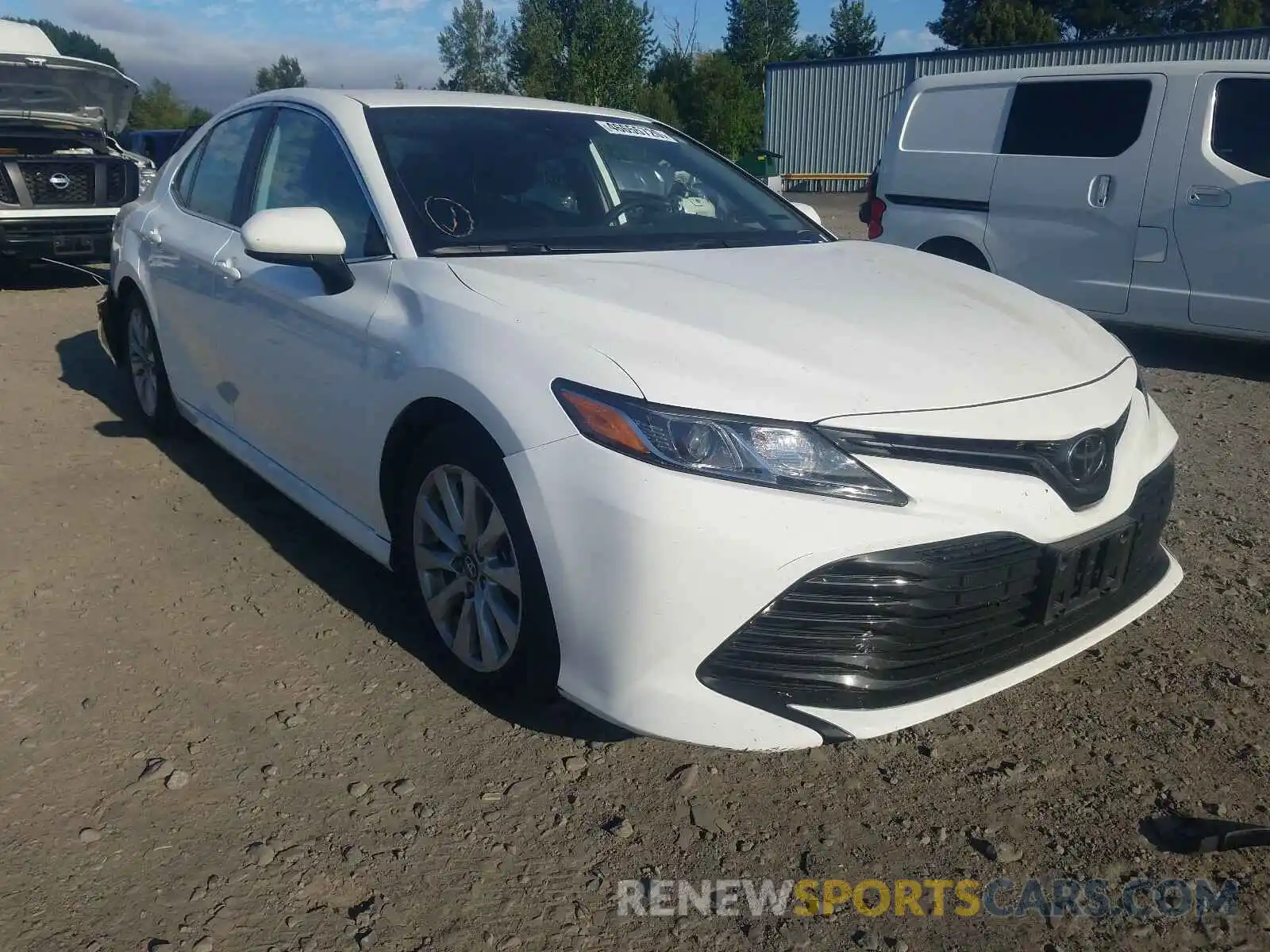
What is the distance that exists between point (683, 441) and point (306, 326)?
1.51 metres

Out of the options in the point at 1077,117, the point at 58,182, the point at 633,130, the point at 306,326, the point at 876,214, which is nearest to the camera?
the point at 306,326

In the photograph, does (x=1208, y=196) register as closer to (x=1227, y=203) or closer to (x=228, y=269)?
(x=1227, y=203)

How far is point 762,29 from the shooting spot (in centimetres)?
5672

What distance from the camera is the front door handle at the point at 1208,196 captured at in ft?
19.9

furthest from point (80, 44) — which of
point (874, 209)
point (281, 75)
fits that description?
point (874, 209)

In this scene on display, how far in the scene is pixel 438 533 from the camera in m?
2.72

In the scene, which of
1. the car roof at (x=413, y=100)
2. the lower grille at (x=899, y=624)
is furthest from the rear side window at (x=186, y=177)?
the lower grille at (x=899, y=624)

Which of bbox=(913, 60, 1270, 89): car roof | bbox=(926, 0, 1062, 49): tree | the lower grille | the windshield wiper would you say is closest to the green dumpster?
bbox=(913, 60, 1270, 89): car roof

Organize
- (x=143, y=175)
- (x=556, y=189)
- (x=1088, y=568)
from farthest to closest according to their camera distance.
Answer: (x=143, y=175) < (x=556, y=189) < (x=1088, y=568)

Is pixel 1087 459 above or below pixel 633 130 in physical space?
below

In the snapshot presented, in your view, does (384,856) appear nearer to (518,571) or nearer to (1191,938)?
(518,571)

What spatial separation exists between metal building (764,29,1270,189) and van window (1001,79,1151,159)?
2113 centimetres

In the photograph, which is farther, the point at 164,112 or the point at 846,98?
the point at 164,112

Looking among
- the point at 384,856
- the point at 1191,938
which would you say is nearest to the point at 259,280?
the point at 384,856
